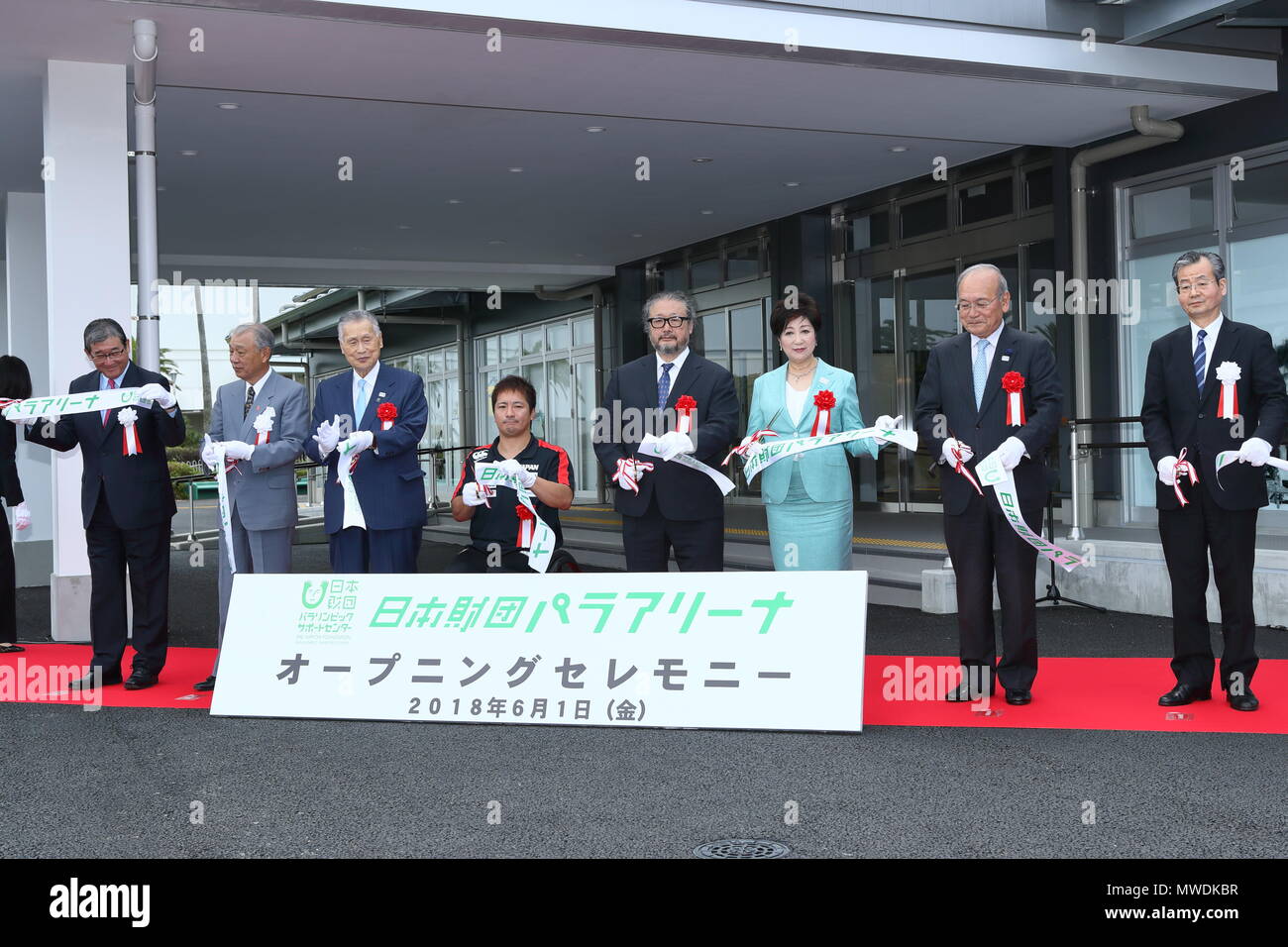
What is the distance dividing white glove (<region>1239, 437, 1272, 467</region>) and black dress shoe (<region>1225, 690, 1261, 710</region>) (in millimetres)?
874

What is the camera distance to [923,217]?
11.7 meters

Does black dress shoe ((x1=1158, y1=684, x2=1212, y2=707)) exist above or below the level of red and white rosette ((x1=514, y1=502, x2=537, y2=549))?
below

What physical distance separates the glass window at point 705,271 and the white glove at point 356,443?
10296mm

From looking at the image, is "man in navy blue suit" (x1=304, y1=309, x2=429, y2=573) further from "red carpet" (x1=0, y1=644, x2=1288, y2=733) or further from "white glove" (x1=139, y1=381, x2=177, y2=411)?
"red carpet" (x1=0, y1=644, x2=1288, y2=733)

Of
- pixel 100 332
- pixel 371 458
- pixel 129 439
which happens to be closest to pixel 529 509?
pixel 371 458

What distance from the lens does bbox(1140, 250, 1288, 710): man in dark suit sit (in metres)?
4.46

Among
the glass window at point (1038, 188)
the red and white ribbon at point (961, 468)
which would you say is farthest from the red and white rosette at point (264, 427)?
the glass window at point (1038, 188)

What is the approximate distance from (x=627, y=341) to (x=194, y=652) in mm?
10265

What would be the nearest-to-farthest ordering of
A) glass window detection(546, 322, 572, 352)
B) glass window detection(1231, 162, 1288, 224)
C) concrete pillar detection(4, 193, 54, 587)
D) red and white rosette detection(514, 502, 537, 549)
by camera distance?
red and white rosette detection(514, 502, 537, 549) < glass window detection(1231, 162, 1288, 224) < concrete pillar detection(4, 193, 54, 587) < glass window detection(546, 322, 572, 352)

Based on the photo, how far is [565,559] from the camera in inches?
204

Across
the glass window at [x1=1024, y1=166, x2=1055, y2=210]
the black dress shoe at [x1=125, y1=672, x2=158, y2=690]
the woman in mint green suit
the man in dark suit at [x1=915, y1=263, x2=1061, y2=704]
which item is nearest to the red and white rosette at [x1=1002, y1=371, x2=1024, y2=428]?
the man in dark suit at [x1=915, y1=263, x2=1061, y2=704]

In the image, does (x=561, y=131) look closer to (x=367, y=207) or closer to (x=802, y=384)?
(x=367, y=207)

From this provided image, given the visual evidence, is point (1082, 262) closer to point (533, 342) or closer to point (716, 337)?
point (716, 337)

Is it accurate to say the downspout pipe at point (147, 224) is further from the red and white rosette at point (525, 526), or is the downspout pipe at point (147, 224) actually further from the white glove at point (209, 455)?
the red and white rosette at point (525, 526)
